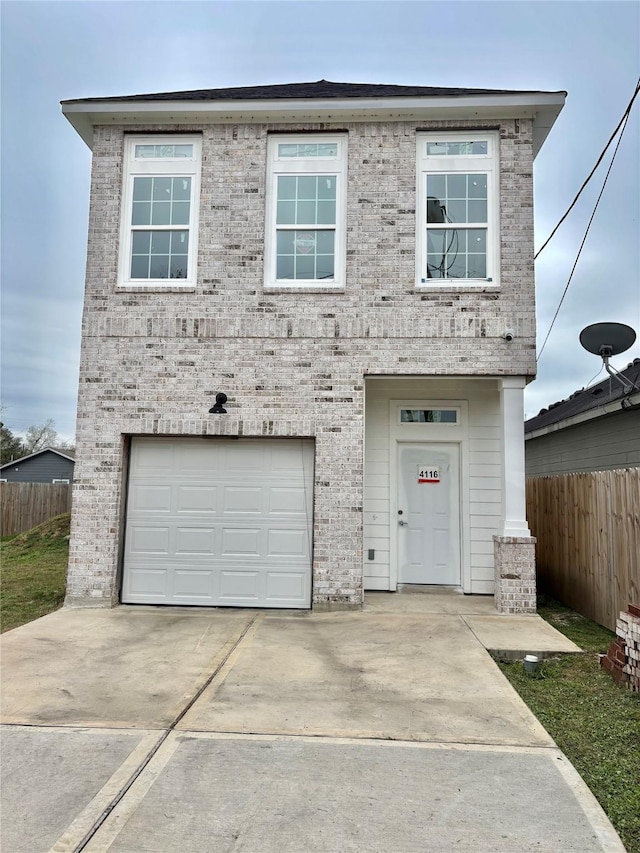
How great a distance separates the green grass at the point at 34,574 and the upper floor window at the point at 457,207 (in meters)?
6.76

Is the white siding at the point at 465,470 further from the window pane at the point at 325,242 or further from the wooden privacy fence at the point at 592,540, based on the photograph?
the window pane at the point at 325,242

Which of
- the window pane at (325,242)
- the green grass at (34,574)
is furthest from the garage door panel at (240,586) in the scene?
the window pane at (325,242)

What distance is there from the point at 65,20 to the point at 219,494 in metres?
9.59

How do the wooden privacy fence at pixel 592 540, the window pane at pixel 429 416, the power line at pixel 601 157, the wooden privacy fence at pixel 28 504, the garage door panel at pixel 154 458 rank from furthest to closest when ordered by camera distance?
the wooden privacy fence at pixel 28 504
the window pane at pixel 429 416
the garage door panel at pixel 154 458
the power line at pixel 601 157
the wooden privacy fence at pixel 592 540

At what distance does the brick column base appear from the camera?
7.77 m

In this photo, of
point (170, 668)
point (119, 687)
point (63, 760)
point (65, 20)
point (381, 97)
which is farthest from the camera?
point (65, 20)

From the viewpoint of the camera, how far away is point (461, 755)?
3.76 meters

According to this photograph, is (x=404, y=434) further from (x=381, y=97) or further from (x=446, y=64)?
(x=446, y=64)

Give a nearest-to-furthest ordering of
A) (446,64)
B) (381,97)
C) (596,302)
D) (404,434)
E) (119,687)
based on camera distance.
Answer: (119,687) < (381,97) < (404,434) < (446,64) < (596,302)

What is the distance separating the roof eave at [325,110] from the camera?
26.8ft

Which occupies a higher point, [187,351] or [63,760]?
[187,351]

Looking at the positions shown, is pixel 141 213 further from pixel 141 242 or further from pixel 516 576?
pixel 516 576

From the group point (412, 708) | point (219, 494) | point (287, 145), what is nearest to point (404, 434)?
point (219, 494)

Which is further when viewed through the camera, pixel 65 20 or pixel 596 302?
pixel 596 302
